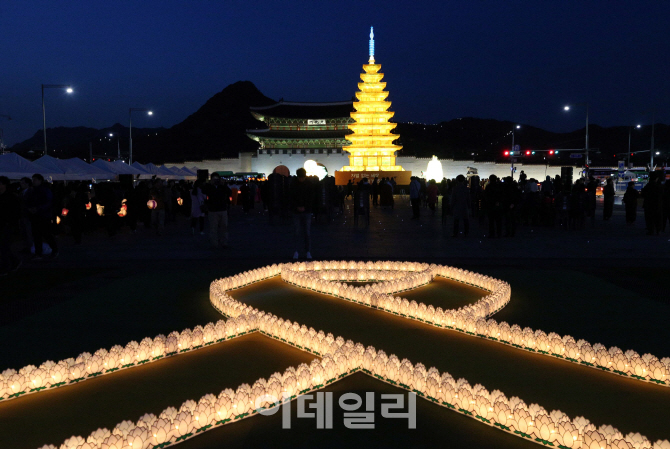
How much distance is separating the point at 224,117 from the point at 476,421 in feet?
514

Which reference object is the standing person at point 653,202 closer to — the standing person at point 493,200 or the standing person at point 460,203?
the standing person at point 493,200

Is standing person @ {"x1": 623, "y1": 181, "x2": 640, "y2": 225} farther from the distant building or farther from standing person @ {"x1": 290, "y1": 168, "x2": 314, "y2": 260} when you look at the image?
the distant building

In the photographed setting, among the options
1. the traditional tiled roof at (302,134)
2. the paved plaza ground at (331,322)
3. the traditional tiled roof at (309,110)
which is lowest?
the paved plaza ground at (331,322)

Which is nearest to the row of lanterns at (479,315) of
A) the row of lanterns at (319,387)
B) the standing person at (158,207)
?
the row of lanterns at (319,387)

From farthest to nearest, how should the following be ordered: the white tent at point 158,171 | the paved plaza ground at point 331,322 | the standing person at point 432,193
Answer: the white tent at point 158,171 < the standing person at point 432,193 < the paved plaza ground at point 331,322

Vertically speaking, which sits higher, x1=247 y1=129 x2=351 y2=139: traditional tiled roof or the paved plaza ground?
x1=247 y1=129 x2=351 y2=139: traditional tiled roof

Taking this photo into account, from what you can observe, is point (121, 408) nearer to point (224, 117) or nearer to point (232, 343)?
point (232, 343)

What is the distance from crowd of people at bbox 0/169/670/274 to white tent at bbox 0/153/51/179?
241 cm

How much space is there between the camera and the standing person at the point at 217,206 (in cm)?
1267

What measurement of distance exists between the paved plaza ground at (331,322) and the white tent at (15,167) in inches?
249

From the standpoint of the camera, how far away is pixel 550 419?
Answer: 3498 millimetres

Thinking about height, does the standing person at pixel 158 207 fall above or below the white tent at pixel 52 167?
below

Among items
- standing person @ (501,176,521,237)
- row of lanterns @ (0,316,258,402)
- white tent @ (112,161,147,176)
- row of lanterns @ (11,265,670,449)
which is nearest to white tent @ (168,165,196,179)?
white tent @ (112,161,147,176)

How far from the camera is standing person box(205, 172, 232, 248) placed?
1267 cm
